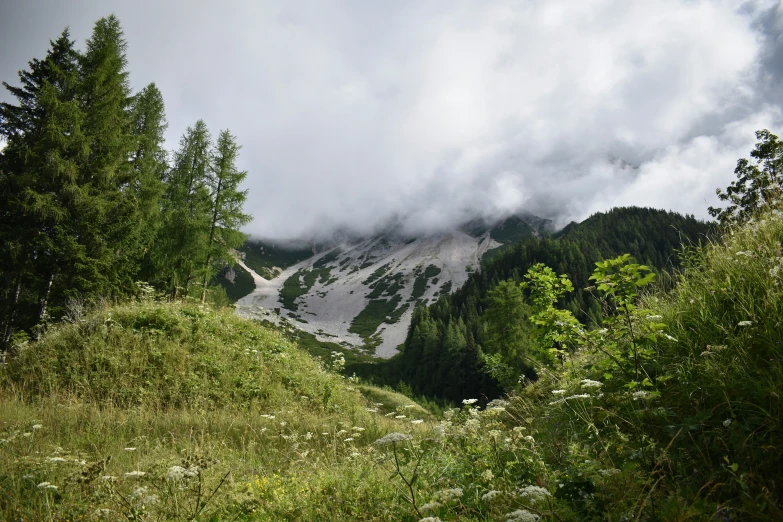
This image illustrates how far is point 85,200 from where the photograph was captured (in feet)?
56.2

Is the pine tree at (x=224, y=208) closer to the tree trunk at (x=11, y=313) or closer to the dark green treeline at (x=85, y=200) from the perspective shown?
the dark green treeline at (x=85, y=200)

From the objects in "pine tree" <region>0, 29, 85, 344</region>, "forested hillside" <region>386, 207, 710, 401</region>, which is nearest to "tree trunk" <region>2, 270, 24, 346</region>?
"pine tree" <region>0, 29, 85, 344</region>

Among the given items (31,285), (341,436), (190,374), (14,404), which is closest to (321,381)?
(190,374)

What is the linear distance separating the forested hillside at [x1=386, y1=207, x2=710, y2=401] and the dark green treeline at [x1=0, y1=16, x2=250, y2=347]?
2498 cm

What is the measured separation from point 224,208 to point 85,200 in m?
7.18

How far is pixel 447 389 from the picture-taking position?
9225 centimetres

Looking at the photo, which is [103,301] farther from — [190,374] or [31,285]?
[31,285]

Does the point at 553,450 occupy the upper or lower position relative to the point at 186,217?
lower

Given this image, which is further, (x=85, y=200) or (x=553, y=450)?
(x=85, y=200)

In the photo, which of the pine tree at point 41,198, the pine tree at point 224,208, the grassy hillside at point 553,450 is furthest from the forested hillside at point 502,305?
the pine tree at point 41,198

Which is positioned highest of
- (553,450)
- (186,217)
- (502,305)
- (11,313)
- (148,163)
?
(148,163)

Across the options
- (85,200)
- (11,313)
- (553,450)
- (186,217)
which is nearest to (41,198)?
(85,200)

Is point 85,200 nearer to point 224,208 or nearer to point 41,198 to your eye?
point 41,198

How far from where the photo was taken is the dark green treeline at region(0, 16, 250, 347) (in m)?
16.6
